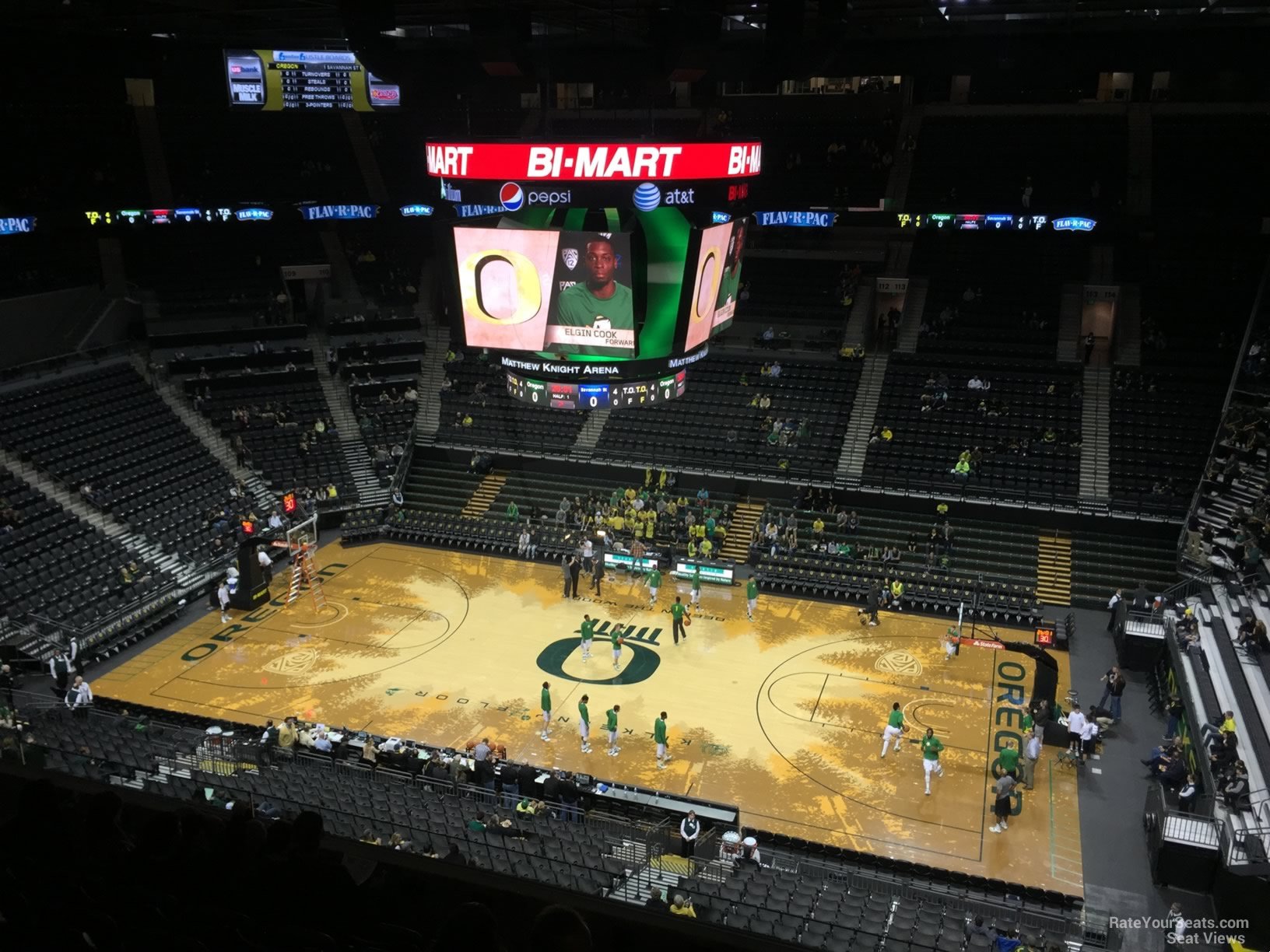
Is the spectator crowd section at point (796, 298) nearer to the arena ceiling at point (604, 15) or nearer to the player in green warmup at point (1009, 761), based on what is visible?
the arena ceiling at point (604, 15)

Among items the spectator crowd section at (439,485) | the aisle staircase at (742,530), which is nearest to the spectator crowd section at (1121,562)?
the aisle staircase at (742,530)

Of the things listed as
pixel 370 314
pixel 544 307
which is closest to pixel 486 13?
pixel 544 307

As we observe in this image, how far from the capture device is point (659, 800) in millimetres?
17172

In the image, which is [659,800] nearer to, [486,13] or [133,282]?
[486,13]

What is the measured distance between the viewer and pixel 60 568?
25750 mm

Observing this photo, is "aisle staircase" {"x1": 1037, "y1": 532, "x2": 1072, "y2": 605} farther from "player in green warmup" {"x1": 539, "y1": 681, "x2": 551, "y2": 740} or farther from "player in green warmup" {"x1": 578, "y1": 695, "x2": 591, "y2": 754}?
"player in green warmup" {"x1": 539, "y1": 681, "x2": 551, "y2": 740}

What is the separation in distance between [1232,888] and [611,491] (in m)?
21.6

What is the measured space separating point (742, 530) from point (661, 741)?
12.7 metres

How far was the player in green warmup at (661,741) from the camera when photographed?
→ 1902 cm

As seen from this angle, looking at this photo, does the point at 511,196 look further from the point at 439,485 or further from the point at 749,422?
the point at 439,485

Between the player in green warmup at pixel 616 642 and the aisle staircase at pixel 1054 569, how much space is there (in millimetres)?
11900

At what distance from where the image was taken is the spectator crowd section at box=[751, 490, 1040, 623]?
1064 inches

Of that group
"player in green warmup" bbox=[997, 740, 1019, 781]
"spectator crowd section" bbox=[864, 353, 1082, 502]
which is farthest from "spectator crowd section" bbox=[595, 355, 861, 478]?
"player in green warmup" bbox=[997, 740, 1019, 781]

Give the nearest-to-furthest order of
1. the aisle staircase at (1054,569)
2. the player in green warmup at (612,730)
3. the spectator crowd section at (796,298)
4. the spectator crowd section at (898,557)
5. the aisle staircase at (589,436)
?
the player in green warmup at (612,730), the spectator crowd section at (898,557), the aisle staircase at (1054,569), the aisle staircase at (589,436), the spectator crowd section at (796,298)
